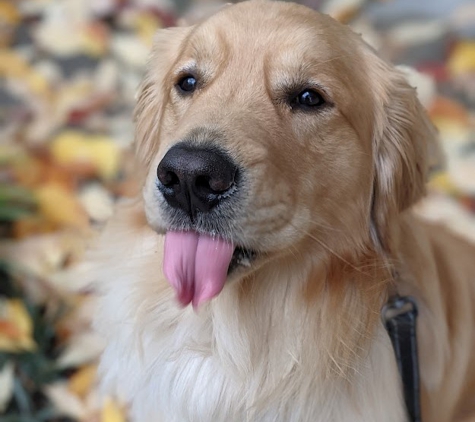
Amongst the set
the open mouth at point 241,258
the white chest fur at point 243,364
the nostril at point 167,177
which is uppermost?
the nostril at point 167,177

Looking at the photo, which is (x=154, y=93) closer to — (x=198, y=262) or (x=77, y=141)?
(x=198, y=262)

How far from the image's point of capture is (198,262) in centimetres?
141

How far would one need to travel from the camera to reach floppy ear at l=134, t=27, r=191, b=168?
1867mm

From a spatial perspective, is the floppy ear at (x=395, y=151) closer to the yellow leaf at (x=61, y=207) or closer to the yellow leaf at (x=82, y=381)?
the yellow leaf at (x=82, y=381)

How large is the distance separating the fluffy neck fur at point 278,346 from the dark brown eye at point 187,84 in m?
0.40

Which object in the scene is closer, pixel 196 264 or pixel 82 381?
pixel 196 264

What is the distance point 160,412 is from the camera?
1767 mm

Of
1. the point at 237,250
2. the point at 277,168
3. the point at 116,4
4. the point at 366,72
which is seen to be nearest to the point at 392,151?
the point at 366,72

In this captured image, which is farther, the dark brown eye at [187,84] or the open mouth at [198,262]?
the dark brown eye at [187,84]

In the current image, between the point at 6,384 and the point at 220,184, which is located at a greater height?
the point at 220,184

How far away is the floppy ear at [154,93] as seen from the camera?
1867 millimetres

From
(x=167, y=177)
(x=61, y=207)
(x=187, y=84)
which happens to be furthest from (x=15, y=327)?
(x=167, y=177)

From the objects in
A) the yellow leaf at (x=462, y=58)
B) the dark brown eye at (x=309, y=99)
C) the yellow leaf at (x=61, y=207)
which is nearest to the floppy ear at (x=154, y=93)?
the dark brown eye at (x=309, y=99)

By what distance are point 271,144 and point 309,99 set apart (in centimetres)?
19
